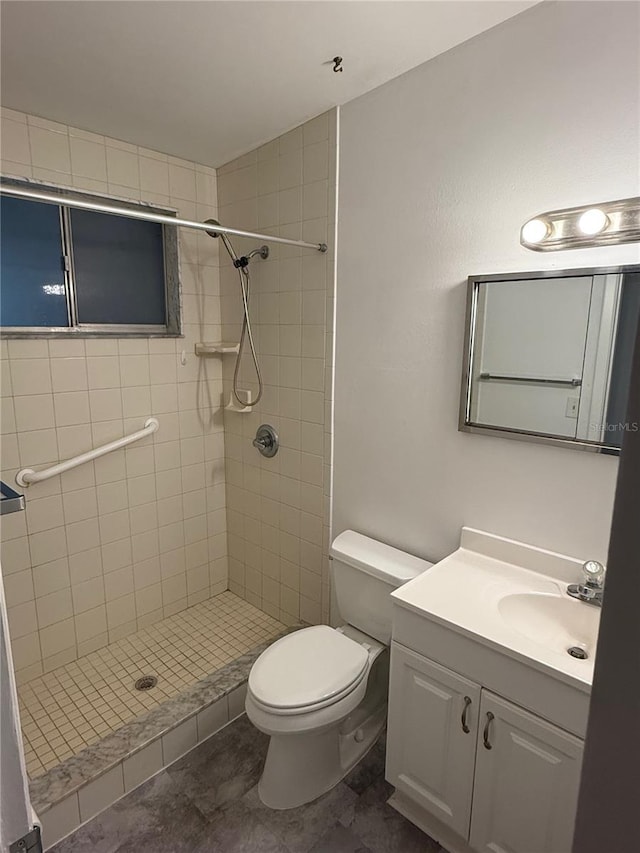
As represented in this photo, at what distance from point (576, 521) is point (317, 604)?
1308 millimetres

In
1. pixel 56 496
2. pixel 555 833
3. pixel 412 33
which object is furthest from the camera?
pixel 56 496

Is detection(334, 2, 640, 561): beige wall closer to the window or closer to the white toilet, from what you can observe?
the white toilet

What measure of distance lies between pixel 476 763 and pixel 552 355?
1.19 meters

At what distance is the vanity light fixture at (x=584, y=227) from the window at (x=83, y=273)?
1722 millimetres

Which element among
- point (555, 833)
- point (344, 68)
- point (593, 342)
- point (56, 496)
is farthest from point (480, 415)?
point (56, 496)

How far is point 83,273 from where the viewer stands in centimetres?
220

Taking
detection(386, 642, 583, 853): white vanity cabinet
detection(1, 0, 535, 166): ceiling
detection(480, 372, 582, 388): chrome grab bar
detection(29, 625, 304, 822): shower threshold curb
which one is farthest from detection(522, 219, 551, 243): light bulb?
detection(29, 625, 304, 822): shower threshold curb

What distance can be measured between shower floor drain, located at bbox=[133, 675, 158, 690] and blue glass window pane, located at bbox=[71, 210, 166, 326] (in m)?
1.64

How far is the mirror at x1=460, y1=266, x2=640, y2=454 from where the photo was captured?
1.33m

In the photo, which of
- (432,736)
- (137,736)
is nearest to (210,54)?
(432,736)

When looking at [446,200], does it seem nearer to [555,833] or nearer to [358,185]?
[358,185]

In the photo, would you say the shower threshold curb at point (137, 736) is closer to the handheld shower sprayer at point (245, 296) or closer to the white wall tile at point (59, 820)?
the white wall tile at point (59, 820)

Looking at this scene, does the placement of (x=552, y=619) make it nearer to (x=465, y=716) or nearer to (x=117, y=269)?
(x=465, y=716)

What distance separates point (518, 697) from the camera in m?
1.25
